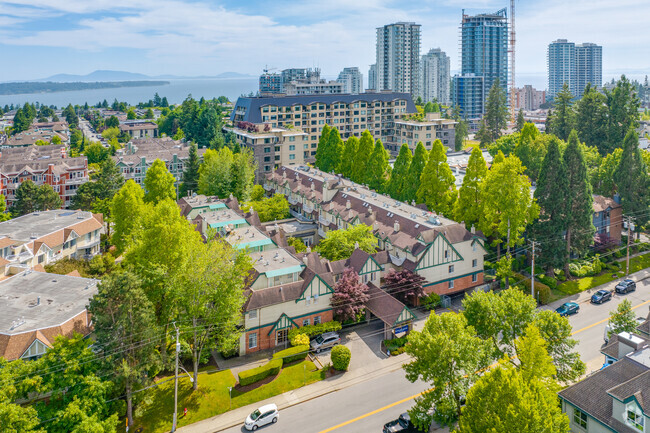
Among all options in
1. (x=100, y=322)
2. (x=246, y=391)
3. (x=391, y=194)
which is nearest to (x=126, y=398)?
(x=100, y=322)

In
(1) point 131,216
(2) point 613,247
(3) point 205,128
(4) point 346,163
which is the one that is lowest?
(2) point 613,247

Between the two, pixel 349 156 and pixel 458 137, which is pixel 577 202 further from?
pixel 458 137

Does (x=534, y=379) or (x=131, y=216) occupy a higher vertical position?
(x=131, y=216)

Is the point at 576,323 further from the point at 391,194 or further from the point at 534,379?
the point at 391,194

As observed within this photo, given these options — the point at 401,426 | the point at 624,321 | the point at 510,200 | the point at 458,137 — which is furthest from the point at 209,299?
the point at 458,137

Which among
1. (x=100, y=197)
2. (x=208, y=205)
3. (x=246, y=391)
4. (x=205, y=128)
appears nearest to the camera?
(x=246, y=391)

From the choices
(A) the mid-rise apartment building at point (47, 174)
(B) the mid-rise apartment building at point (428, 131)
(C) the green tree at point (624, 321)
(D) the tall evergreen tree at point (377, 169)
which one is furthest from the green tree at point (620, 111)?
(A) the mid-rise apartment building at point (47, 174)

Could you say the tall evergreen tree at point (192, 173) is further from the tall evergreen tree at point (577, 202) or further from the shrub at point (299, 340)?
the tall evergreen tree at point (577, 202)

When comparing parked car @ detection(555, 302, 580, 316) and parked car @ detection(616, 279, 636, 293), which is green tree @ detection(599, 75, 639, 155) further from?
parked car @ detection(555, 302, 580, 316)

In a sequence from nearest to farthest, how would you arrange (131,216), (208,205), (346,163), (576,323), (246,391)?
(246,391) → (576,323) → (131,216) → (208,205) → (346,163)
